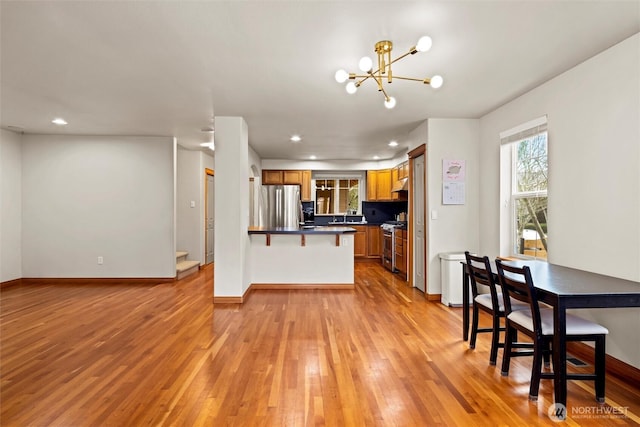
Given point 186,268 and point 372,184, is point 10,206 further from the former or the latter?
point 372,184

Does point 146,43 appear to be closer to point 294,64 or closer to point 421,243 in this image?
point 294,64

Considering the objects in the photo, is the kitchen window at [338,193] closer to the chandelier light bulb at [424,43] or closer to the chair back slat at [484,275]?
the chair back slat at [484,275]

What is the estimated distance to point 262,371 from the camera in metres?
2.47

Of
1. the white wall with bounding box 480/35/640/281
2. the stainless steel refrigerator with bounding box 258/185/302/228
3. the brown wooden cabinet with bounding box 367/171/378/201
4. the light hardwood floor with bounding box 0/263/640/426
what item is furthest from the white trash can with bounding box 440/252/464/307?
the brown wooden cabinet with bounding box 367/171/378/201

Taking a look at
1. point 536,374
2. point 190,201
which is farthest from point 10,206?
point 536,374

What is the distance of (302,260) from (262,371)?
279 cm

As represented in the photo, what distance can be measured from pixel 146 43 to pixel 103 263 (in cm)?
446

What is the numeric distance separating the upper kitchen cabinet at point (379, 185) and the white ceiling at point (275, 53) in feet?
11.6

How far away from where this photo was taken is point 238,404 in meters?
2.04

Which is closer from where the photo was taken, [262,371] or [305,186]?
[262,371]

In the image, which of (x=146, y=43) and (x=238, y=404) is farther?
(x=146, y=43)

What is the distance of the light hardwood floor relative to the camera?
6.37 ft

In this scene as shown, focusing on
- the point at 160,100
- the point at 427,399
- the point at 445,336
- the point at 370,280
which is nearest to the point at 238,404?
the point at 427,399

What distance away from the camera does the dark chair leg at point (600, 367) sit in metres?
2.04
